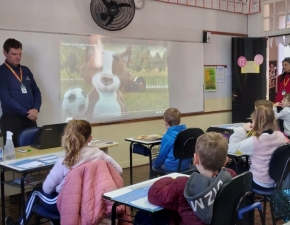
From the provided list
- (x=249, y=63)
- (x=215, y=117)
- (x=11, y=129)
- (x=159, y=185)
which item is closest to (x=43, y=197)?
(x=159, y=185)

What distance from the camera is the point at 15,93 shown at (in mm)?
4047

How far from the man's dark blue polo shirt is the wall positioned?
1.91ft

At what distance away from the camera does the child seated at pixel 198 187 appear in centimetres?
176

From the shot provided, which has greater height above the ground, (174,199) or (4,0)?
(4,0)

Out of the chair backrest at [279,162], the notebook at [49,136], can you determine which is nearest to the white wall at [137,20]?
the notebook at [49,136]

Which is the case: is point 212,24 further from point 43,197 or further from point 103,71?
point 43,197

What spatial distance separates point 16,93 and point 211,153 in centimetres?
283

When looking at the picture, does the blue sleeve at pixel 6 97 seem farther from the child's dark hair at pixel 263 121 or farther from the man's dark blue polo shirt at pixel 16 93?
the child's dark hair at pixel 263 121

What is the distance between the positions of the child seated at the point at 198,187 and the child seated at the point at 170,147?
58.8 inches

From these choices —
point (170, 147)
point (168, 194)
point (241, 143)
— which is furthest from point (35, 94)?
point (168, 194)

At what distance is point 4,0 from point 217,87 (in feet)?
12.6

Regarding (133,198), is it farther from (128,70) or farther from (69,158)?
(128,70)

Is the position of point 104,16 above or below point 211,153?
above

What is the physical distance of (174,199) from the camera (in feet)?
5.99
